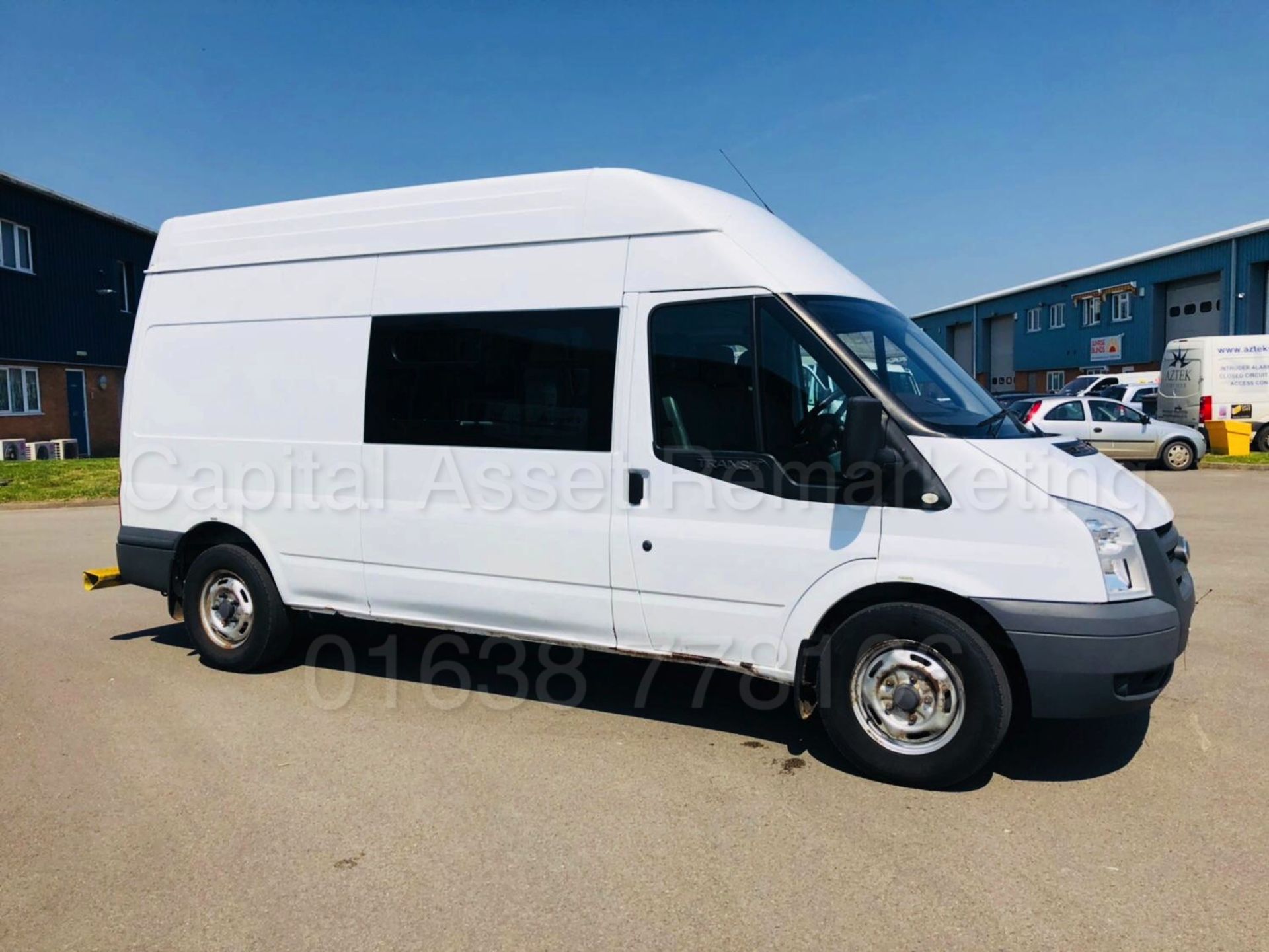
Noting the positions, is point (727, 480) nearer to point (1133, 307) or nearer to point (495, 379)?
point (495, 379)

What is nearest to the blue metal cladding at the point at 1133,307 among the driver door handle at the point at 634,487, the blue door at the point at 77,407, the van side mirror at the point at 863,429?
the blue door at the point at 77,407

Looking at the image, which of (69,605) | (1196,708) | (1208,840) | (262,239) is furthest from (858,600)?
(69,605)

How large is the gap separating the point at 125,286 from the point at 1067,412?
2873 cm

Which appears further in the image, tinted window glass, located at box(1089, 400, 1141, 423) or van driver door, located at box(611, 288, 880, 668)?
tinted window glass, located at box(1089, 400, 1141, 423)

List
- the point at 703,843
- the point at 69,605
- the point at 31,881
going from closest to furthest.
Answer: the point at 31,881, the point at 703,843, the point at 69,605

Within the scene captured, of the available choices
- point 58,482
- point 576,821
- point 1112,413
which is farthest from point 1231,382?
point 58,482

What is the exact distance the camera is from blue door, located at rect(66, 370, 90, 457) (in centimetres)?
2884

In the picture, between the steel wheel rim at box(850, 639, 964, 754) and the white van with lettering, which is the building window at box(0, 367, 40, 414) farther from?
the white van with lettering

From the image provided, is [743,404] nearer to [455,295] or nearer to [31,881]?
[455,295]

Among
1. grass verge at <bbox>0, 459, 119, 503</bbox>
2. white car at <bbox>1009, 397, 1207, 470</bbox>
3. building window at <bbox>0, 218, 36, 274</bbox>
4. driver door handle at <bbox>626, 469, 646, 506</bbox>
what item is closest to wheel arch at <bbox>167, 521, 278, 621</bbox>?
driver door handle at <bbox>626, 469, 646, 506</bbox>

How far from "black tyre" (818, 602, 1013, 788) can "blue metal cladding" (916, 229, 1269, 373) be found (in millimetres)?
32300

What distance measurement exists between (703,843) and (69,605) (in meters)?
6.66

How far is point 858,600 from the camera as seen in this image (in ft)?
14.2

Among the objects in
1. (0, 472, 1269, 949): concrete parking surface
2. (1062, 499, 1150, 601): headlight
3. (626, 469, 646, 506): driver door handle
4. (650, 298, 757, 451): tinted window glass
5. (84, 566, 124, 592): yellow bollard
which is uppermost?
(650, 298, 757, 451): tinted window glass
